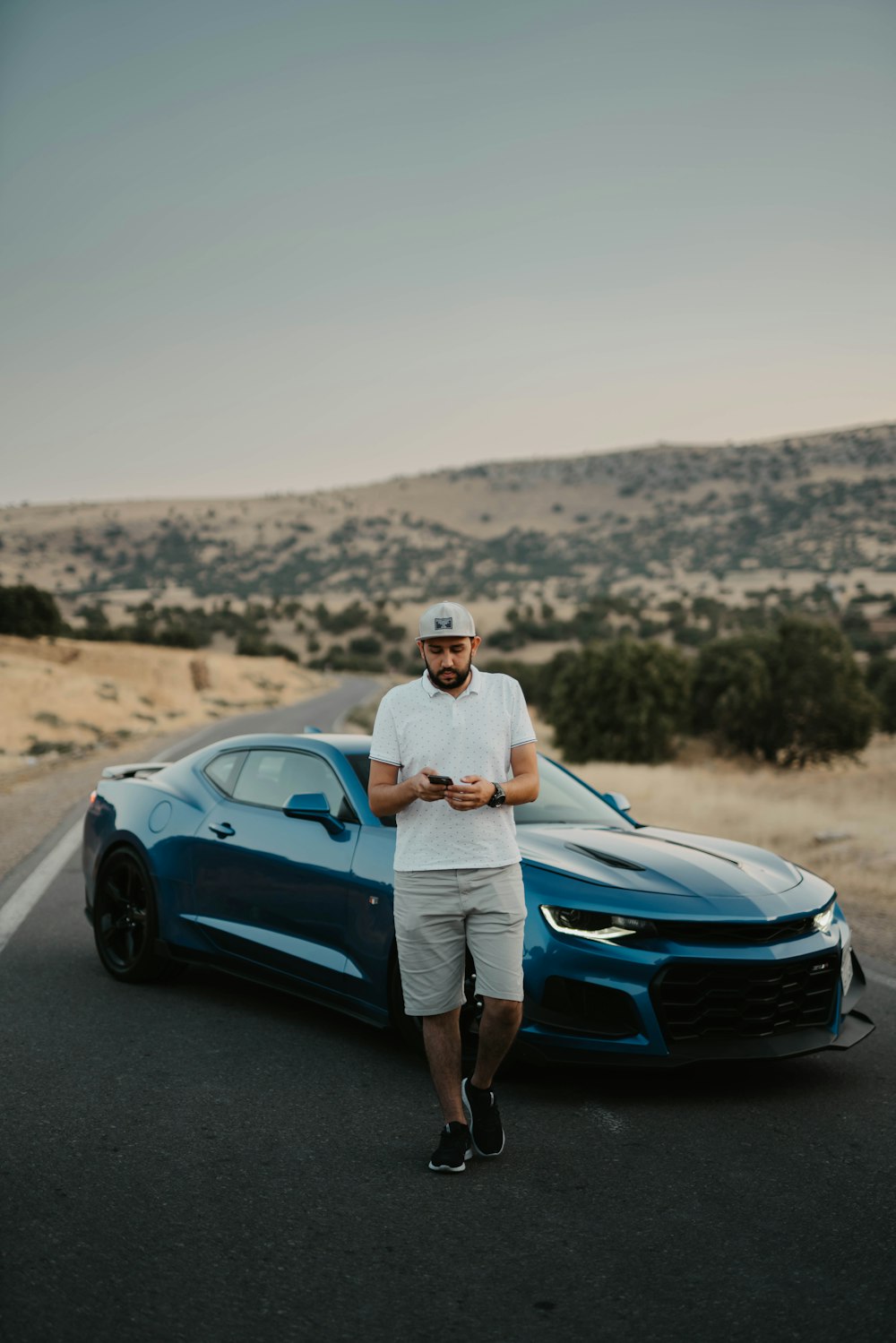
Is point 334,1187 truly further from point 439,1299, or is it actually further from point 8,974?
point 8,974

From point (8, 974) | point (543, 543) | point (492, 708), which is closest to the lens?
point (492, 708)

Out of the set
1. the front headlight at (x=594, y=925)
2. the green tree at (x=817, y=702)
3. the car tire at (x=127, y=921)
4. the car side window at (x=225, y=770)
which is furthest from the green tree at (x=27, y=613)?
the front headlight at (x=594, y=925)

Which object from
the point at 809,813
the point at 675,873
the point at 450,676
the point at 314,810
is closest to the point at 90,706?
the point at 809,813

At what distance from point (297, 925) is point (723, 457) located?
137 m

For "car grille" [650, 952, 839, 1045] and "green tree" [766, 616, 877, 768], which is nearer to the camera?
"car grille" [650, 952, 839, 1045]

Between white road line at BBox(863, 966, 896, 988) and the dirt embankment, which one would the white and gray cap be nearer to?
white road line at BBox(863, 966, 896, 988)

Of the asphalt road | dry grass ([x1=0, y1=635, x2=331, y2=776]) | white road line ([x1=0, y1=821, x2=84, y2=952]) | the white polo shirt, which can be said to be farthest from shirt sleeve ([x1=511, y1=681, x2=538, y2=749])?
dry grass ([x1=0, y1=635, x2=331, y2=776])

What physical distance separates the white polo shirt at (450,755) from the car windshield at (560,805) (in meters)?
1.55

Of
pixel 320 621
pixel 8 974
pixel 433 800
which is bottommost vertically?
pixel 320 621

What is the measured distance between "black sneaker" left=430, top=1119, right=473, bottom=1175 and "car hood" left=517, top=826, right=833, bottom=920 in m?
1.11

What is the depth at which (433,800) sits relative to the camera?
13.7 feet

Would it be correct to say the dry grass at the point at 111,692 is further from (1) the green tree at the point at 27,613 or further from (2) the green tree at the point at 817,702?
(2) the green tree at the point at 817,702

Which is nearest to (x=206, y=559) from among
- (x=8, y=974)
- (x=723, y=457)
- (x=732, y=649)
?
(x=723, y=457)

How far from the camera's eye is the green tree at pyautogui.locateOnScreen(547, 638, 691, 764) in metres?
35.2
